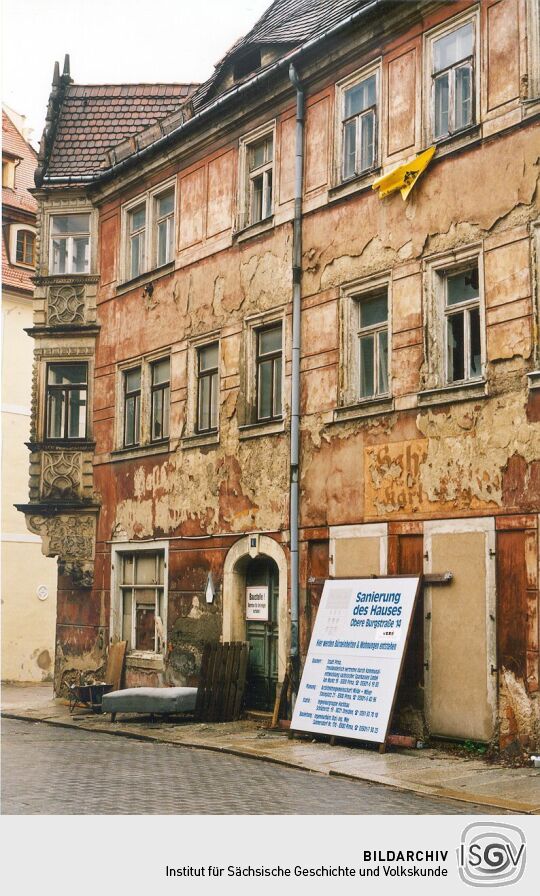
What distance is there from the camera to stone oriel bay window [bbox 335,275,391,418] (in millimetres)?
15039

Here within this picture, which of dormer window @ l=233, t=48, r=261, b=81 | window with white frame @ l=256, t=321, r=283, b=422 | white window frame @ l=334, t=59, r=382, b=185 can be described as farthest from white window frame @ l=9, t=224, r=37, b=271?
white window frame @ l=334, t=59, r=382, b=185

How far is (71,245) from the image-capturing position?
22.5 metres

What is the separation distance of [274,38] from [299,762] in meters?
11.4

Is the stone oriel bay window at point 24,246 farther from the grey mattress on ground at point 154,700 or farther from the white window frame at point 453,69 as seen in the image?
the white window frame at point 453,69

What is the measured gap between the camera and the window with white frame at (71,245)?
880 inches

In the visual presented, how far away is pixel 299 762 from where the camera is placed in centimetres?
1244

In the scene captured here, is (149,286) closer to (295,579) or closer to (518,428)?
(295,579)

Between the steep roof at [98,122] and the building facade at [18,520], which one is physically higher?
the steep roof at [98,122]

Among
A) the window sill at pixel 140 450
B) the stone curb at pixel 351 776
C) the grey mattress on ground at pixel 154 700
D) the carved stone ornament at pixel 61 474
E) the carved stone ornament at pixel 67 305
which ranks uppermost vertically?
the carved stone ornament at pixel 67 305

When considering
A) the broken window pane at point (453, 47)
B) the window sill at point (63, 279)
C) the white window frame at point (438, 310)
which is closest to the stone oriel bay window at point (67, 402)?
the window sill at point (63, 279)

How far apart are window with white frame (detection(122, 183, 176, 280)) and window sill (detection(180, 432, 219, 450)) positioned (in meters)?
3.39

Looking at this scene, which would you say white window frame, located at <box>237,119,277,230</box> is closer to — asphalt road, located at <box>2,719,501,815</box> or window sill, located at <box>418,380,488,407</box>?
window sill, located at <box>418,380,488,407</box>

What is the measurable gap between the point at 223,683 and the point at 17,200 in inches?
687

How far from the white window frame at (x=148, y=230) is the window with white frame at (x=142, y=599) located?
5.19 m
